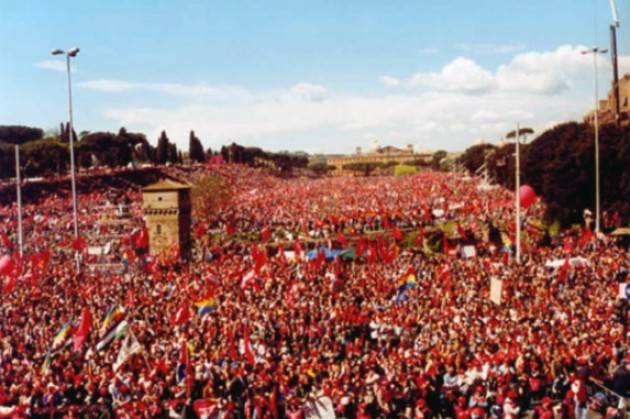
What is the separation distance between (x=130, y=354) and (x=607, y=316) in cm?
1214

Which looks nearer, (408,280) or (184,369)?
(184,369)

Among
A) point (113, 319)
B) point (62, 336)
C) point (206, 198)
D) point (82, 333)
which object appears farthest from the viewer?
point (206, 198)

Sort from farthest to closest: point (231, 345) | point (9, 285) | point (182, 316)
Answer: point (9, 285) < point (182, 316) < point (231, 345)

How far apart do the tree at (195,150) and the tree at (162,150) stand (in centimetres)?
1403

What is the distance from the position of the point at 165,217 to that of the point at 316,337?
2226 cm

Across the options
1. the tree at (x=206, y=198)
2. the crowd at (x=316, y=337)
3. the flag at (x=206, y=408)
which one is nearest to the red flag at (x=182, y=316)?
the crowd at (x=316, y=337)

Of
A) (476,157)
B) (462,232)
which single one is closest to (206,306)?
(462,232)

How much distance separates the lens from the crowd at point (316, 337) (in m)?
13.5

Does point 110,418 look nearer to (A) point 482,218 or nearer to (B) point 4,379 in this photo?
(B) point 4,379

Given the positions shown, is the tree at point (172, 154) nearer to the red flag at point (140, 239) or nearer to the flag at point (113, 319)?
the red flag at point (140, 239)

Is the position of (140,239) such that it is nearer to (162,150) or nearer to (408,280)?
(408,280)

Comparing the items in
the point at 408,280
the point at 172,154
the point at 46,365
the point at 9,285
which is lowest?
the point at 46,365

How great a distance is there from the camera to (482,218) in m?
47.9

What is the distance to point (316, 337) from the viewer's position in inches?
719
